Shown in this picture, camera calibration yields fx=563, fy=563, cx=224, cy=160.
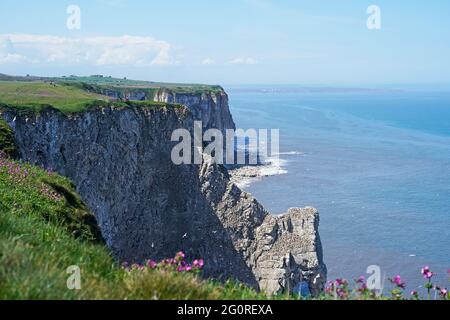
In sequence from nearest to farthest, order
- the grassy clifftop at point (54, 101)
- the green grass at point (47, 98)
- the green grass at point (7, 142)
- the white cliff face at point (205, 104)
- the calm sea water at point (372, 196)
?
1. the green grass at point (7, 142)
2. the grassy clifftop at point (54, 101)
3. the green grass at point (47, 98)
4. the calm sea water at point (372, 196)
5. the white cliff face at point (205, 104)

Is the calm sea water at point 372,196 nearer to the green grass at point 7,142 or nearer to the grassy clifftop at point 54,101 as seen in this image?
the grassy clifftop at point 54,101

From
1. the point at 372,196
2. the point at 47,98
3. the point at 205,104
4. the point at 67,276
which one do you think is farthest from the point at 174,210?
the point at 205,104

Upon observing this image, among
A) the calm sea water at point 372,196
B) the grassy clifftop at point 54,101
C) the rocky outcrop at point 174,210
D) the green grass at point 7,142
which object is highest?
the grassy clifftop at point 54,101

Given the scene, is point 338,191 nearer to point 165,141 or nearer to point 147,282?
point 165,141

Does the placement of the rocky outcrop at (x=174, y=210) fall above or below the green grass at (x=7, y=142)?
below

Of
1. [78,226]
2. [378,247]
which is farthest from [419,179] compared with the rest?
[78,226]

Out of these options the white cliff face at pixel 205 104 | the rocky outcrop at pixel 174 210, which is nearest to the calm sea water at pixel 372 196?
the rocky outcrop at pixel 174 210

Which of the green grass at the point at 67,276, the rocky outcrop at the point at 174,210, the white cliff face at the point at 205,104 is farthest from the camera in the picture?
the white cliff face at the point at 205,104

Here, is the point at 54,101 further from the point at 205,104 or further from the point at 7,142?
the point at 205,104
